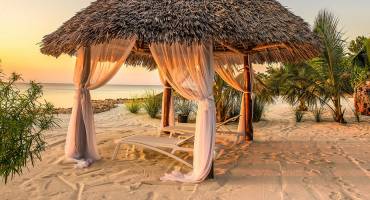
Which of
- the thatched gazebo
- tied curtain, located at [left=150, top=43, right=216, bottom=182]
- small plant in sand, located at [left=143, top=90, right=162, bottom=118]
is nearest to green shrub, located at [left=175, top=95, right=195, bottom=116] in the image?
small plant in sand, located at [left=143, top=90, right=162, bottom=118]

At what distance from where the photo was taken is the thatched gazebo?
4.03 meters

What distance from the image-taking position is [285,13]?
5973mm

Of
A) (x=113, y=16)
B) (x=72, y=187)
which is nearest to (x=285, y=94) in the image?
(x=113, y=16)

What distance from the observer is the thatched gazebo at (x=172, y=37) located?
4031 millimetres

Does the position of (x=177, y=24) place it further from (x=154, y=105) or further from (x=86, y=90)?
(x=154, y=105)

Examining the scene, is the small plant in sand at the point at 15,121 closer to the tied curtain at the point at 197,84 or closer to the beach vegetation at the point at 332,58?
the tied curtain at the point at 197,84

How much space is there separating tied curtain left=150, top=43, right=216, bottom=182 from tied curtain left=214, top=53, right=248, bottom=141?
8.02ft

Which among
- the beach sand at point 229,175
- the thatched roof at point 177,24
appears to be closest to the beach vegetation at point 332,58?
the beach sand at point 229,175

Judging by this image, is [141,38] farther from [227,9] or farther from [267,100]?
[267,100]

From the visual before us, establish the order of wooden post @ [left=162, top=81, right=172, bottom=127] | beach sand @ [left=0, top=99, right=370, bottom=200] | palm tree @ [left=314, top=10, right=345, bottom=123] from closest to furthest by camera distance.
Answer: beach sand @ [left=0, top=99, right=370, bottom=200], wooden post @ [left=162, top=81, right=172, bottom=127], palm tree @ [left=314, top=10, right=345, bottom=123]

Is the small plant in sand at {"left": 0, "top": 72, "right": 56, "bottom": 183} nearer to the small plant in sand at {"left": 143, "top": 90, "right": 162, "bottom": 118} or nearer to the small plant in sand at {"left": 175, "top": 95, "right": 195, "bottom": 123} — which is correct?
the small plant in sand at {"left": 175, "top": 95, "right": 195, "bottom": 123}

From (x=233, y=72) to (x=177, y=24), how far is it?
3.18 m

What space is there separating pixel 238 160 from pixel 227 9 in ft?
7.01

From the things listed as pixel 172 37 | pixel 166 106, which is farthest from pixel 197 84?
pixel 166 106
